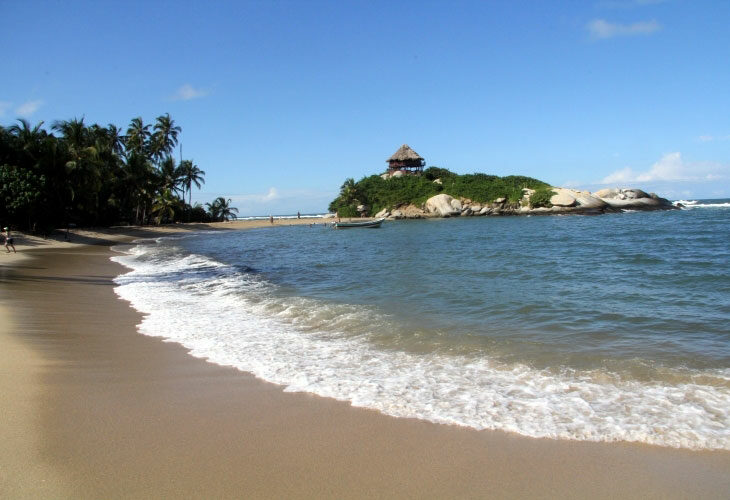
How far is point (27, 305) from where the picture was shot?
31.7 feet

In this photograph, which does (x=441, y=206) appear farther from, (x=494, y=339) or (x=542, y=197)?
(x=494, y=339)

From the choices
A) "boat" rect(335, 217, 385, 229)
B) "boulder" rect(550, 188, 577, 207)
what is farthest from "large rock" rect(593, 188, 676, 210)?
"boat" rect(335, 217, 385, 229)

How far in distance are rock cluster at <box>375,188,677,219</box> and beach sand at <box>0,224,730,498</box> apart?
220ft

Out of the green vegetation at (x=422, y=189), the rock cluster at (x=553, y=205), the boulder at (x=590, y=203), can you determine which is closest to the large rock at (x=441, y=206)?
the rock cluster at (x=553, y=205)

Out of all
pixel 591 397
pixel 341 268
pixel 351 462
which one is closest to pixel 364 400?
pixel 351 462

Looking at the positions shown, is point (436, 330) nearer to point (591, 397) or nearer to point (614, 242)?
point (591, 397)

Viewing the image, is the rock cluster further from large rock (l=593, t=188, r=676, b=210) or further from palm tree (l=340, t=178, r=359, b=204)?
palm tree (l=340, t=178, r=359, b=204)

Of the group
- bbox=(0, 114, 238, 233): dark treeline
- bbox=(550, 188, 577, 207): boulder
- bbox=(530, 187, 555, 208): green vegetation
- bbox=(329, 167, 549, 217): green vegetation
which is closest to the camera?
bbox=(0, 114, 238, 233): dark treeline

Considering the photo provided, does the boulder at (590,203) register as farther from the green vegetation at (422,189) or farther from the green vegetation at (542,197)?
the green vegetation at (422,189)

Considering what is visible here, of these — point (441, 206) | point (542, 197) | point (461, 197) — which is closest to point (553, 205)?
point (542, 197)

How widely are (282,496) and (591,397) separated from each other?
11.0ft

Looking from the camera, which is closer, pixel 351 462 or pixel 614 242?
pixel 351 462

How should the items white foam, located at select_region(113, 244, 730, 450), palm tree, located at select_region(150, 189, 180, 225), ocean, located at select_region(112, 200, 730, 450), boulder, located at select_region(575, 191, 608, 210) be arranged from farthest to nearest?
boulder, located at select_region(575, 191, 608, 210) → palm tree, located at select_region(150, 189, 180, 225) → ocean, located at select_region(112, 200, 730, 450) → white foam, located at select_region(113, 244, 730, 450)

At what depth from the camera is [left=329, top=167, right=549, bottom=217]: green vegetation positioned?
236 feet
